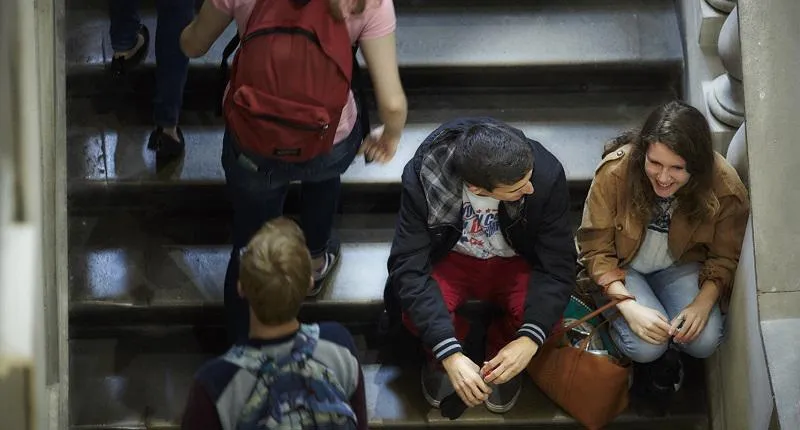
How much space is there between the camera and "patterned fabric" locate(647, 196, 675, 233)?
3.80m

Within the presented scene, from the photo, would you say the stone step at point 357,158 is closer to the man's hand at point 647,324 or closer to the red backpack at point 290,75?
the man's hand at point 647,324

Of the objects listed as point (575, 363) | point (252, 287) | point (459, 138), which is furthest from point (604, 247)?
point (252, 287)

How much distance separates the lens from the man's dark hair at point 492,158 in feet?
11.2

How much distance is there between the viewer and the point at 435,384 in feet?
13.3

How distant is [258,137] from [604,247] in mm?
1335

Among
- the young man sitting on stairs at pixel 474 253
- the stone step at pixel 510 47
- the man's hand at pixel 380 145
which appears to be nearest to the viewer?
the man's hand at pixel 380 145

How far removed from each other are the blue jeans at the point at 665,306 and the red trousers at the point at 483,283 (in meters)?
0.32

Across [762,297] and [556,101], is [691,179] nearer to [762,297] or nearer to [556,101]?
[762,297]

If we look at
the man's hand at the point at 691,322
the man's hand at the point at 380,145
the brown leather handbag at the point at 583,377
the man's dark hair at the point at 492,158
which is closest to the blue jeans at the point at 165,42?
the man's hand at the point at 380,145

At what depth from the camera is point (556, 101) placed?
15.3 feet

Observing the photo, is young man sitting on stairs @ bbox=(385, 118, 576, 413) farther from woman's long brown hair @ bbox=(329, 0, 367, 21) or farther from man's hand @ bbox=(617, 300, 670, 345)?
woman's long brown hair @ bbox=(329, 0, 367, 21)

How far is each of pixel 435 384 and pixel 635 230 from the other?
92 cm

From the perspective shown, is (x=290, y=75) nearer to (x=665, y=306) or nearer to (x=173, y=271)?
(x=173, y=271)

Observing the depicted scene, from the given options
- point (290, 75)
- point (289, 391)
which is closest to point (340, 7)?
point (290, 75)
